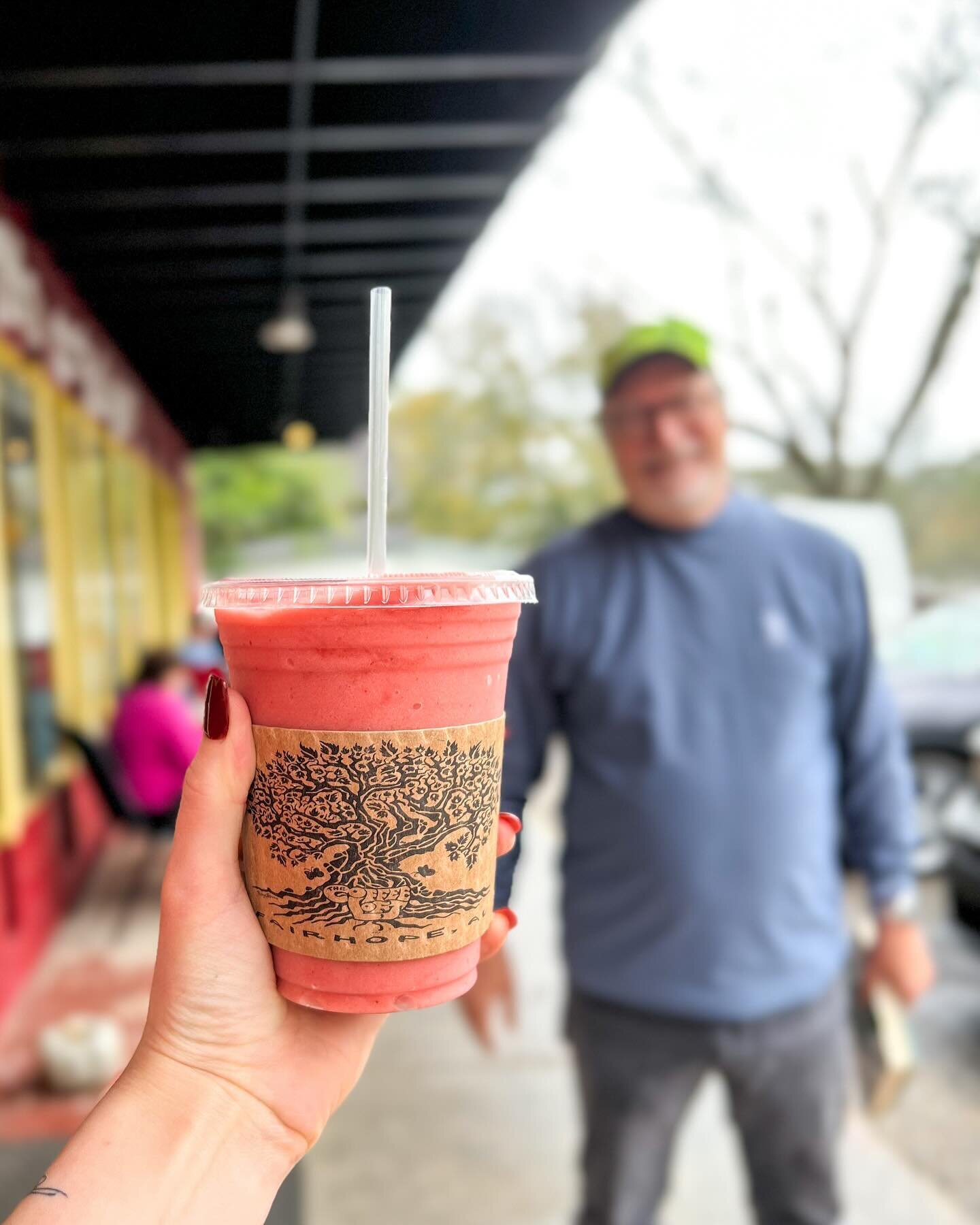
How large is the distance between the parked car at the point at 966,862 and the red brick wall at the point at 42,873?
15.2 feet

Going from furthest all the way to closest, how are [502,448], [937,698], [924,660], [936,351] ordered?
[502,448]
[936,351]
[924,660]
[937,698]

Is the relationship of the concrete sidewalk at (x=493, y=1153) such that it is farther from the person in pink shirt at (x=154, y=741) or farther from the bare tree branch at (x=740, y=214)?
the bare tree branch at (x=740, y=214)

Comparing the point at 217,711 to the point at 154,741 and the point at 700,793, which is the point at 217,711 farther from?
the point at 154,741

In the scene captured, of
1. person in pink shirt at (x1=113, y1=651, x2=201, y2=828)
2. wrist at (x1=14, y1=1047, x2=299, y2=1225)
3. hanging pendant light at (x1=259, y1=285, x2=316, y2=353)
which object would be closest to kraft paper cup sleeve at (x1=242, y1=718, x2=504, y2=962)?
wrist at (x1=14, y1=1047, x2=299, y2=1225)

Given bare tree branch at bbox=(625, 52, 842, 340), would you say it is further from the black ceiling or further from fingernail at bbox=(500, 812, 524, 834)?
fingernail at bbox=(500, 812, 524, 834)

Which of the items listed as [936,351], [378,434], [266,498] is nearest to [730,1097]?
[378,434]

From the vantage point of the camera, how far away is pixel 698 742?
2412mm

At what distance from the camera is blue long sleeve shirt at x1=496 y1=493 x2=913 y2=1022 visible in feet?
7.91

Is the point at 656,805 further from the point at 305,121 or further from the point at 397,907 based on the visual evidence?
the point at 305,121

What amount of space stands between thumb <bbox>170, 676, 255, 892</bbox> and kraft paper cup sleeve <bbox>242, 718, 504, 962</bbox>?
0.6 inches

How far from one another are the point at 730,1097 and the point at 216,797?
214cm

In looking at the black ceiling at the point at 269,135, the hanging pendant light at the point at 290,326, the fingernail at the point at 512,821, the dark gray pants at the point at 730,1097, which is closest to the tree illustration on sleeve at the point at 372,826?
the fingernail at the point at 512,821

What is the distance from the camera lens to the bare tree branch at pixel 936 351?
28.0 feet

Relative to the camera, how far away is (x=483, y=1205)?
138 inches
